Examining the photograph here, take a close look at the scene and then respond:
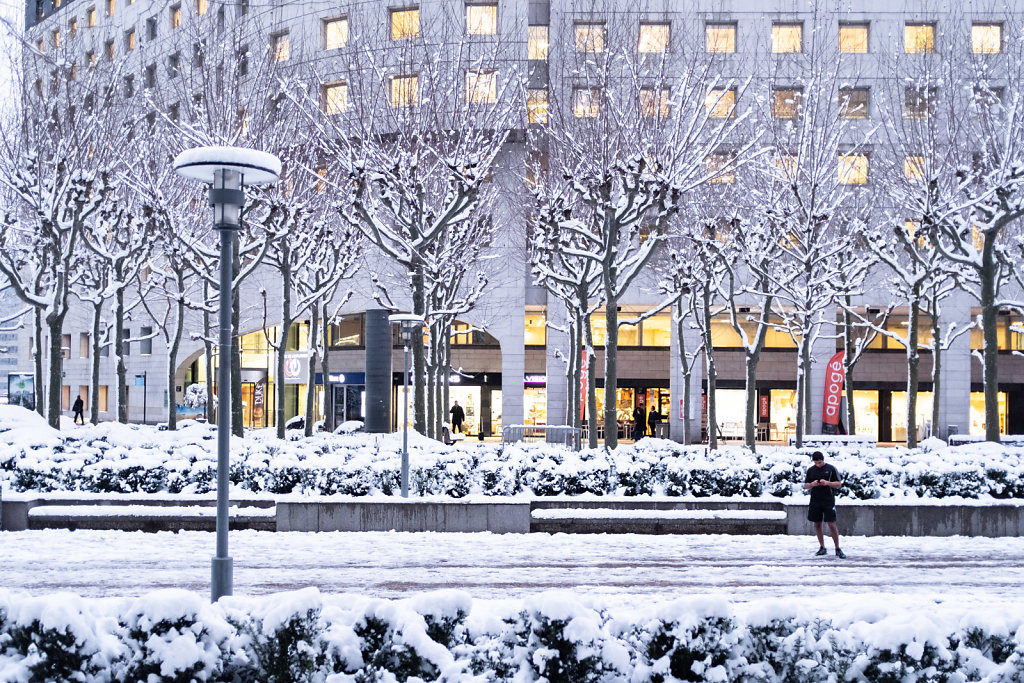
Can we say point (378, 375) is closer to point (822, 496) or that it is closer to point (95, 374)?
point (95, 374)

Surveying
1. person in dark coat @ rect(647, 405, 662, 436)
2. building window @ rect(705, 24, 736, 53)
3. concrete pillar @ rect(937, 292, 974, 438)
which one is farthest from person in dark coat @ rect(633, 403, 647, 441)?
building window @ rect(705, 24, 736, 53)

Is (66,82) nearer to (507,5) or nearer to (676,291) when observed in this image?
(676,291)

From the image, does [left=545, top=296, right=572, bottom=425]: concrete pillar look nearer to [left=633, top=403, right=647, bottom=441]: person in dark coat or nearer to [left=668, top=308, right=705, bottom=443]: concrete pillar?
[left=633, top=403, right=647, bottom=441]: person in dark coat

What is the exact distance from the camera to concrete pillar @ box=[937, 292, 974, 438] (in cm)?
4391

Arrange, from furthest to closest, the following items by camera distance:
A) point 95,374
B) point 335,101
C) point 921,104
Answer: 1. point 95,374
2. point 335,101
3. point 921,104

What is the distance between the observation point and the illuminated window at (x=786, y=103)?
27.5m

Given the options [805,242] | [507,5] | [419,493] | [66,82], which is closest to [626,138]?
[805,242]

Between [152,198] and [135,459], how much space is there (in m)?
10.3

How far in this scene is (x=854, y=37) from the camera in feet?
141

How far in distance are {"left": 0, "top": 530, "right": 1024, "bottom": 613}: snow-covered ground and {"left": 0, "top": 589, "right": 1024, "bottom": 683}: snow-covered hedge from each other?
375cm

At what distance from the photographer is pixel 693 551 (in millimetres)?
13422

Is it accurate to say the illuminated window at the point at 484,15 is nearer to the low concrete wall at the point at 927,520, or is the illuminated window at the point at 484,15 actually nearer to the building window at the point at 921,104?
the building window at the point at 921,104

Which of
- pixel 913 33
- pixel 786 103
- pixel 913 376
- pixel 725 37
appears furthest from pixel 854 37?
pixel 913 376

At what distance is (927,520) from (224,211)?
37.9 ft
